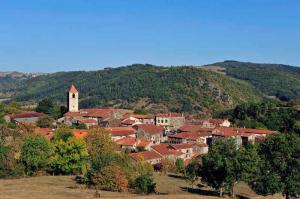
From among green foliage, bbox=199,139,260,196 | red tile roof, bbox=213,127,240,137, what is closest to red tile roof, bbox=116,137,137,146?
red tile roof, bbox=213,127,240,137

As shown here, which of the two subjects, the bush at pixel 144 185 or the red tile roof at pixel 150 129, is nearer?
the bush at pixel 144 185

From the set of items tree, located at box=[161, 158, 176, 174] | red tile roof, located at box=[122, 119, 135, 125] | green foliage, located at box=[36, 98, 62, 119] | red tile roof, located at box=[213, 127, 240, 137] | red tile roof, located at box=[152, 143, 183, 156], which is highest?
green foliage, located at box=[36, 98, 62, 119]

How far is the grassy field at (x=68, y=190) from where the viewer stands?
43.7 metres

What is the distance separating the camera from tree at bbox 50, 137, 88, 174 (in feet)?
200

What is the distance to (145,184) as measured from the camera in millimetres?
52406

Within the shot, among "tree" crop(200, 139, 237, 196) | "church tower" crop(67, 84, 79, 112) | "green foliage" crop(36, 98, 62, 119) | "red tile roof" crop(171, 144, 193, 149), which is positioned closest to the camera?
"tree" crop(200, 139, 237, 196)

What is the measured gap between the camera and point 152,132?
107 metres

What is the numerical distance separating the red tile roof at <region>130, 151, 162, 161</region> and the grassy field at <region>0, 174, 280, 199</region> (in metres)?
10.6

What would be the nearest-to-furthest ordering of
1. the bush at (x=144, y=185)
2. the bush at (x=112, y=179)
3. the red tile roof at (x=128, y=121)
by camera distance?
1. the bush at (x=112, y=179)
2. the bush at (x=144, y=185)
3. the red tile roof at (x=128, y=121)

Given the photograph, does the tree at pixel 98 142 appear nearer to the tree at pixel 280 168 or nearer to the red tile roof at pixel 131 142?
the red tile roof at pixel 131 142

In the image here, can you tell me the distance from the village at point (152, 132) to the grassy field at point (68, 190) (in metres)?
15.7

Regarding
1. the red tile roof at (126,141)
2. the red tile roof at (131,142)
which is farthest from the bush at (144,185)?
the red tile roof at (126,141)

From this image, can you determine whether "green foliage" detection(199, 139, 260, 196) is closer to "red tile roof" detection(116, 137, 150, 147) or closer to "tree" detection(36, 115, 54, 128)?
"red tile roof" detection(116, 137, 150, 147)

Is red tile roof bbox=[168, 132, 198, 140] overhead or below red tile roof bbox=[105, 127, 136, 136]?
below
